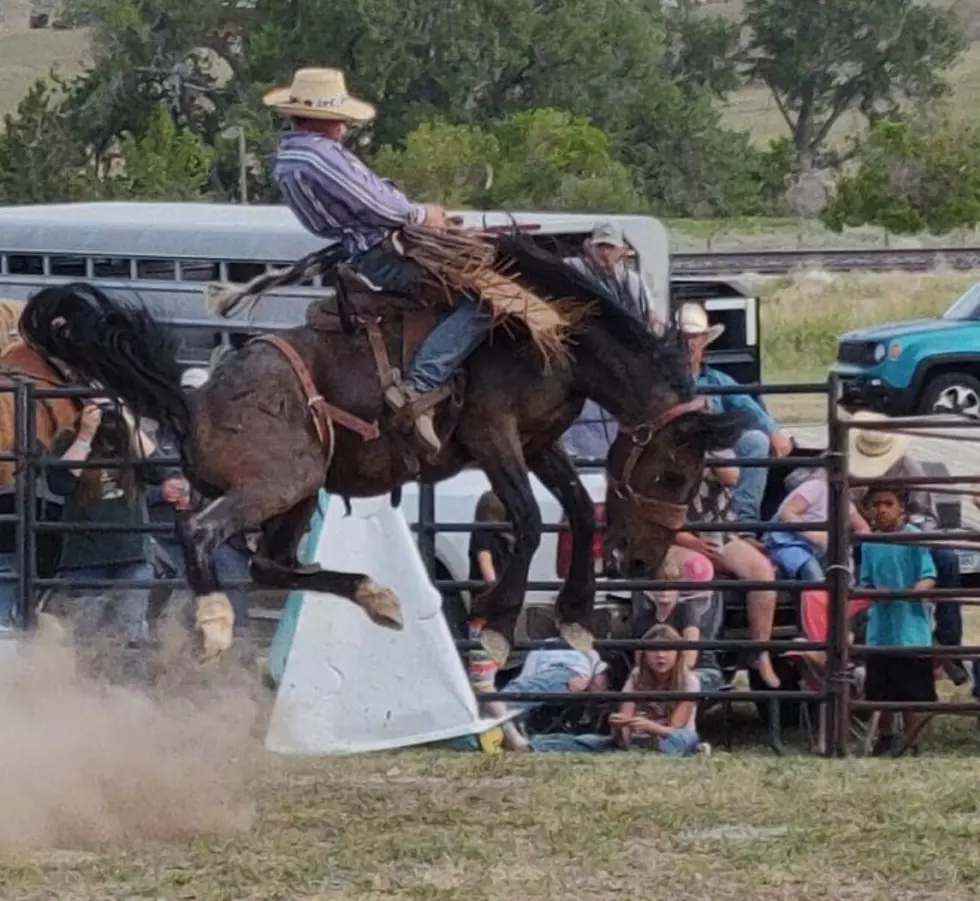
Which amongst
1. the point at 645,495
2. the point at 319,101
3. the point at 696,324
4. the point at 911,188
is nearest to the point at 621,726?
the point at 696,324

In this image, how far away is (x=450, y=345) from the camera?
630 centimetres

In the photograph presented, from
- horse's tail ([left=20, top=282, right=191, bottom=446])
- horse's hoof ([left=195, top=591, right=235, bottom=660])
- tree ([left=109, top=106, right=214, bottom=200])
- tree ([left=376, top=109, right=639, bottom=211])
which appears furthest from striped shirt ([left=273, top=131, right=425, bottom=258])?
tree ([left=109, top=106, right=214, bottom=200])

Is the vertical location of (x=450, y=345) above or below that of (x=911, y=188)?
above

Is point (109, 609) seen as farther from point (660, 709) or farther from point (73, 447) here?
point (660, 709)

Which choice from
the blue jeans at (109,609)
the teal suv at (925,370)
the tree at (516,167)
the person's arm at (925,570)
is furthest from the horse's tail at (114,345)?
the tree at (516,167)

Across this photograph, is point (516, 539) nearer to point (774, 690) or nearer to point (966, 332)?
point (774, 690)

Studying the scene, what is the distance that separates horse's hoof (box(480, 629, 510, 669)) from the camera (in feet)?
21.1

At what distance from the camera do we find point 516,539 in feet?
21.3

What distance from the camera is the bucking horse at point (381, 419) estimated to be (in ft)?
20.6

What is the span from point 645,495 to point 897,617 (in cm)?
189

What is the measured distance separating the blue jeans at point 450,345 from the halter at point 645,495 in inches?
23.8

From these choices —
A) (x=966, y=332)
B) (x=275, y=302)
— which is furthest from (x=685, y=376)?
(x=966, y=332)

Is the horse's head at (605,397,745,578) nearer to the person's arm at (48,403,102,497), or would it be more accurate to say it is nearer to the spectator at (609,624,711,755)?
the spectator at (609,624,711,755)

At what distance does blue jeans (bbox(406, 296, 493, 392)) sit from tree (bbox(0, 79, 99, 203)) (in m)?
36.0
